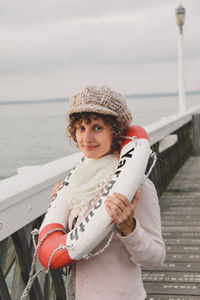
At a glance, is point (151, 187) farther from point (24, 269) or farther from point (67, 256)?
point (24, 269)

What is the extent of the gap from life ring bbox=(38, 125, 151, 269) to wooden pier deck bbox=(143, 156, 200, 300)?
64.8 inches

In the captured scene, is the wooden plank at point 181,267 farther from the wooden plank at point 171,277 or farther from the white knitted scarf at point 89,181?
the white knitted scarf at point 89,181

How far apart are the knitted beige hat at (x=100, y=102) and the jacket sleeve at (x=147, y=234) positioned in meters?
0.27

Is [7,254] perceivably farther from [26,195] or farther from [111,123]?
[111,123]

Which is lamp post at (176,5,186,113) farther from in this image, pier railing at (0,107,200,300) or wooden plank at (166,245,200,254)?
pier railing at (0,107,200,300)

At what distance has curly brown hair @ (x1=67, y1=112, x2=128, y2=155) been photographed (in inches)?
64.7

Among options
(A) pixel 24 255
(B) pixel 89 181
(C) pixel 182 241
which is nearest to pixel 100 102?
(B) pixel 89 181

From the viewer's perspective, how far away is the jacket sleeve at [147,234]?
1.56 meters

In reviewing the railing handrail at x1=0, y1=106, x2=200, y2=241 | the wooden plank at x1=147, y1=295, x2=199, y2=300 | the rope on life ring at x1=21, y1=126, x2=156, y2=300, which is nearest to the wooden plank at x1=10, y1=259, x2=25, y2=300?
the railing handrail at x1=0, y1=106, x2=200, y2=241

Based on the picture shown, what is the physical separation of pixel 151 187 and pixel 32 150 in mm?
35744

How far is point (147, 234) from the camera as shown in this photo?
1.62m

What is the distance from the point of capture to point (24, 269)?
6.82 ft

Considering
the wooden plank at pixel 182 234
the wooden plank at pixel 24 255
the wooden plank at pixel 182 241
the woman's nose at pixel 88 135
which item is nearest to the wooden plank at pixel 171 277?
the wooden plank at pixel 182 241

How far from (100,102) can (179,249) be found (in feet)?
8.55
